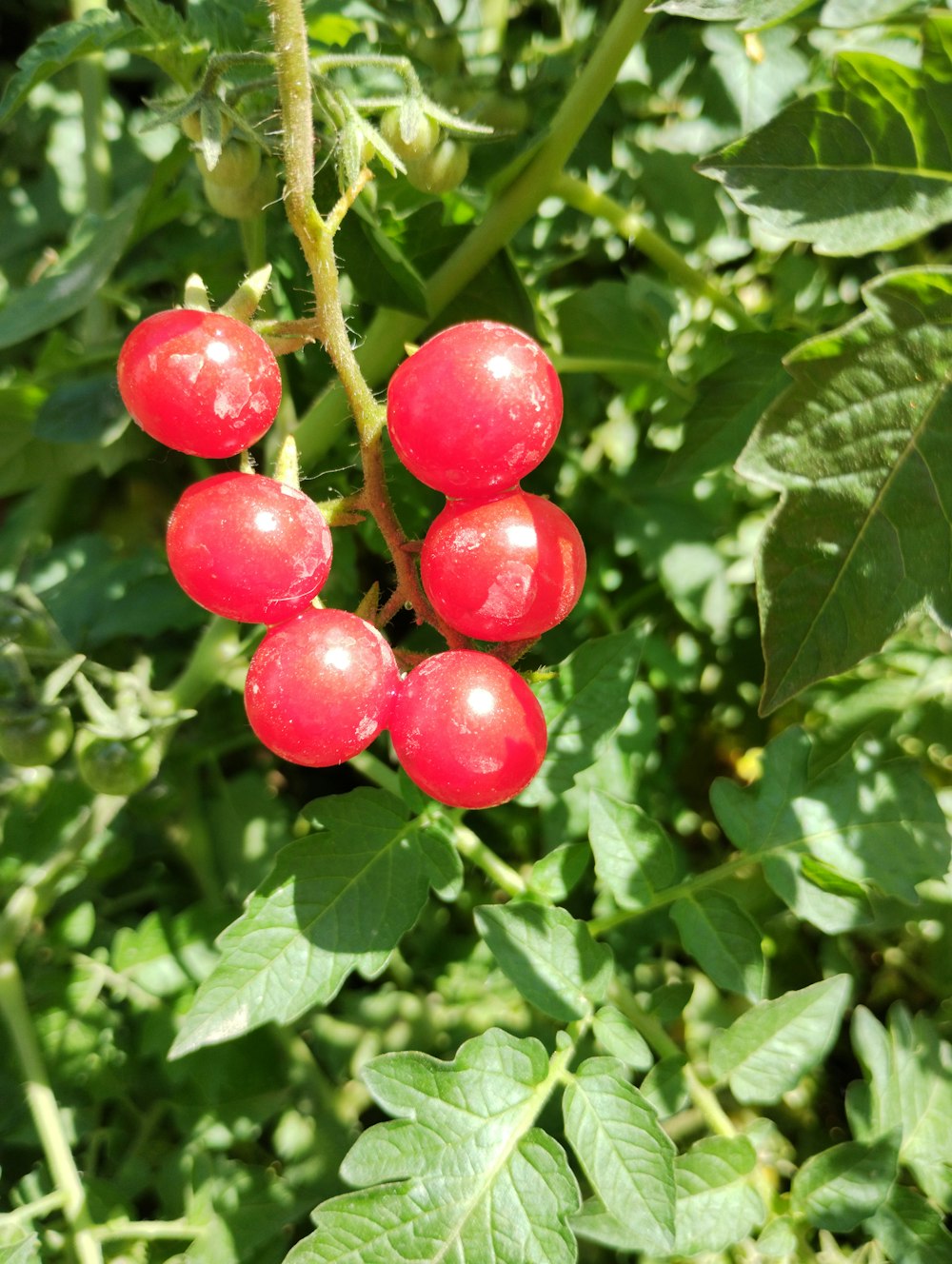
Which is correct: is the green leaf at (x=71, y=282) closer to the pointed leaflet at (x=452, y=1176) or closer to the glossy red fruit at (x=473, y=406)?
the glossy red fruit at (x=473, y=406)

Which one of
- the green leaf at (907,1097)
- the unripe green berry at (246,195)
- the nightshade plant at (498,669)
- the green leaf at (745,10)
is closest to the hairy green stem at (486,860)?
the nightshade plant at (498,669)

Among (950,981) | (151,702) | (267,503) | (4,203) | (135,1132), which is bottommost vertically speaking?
(135,1132)

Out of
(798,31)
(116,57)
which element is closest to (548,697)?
(798,31)

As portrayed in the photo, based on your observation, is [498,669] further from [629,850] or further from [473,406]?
[629,850]

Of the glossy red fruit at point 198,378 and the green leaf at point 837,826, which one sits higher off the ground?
the glossy red fruit at point 198,378

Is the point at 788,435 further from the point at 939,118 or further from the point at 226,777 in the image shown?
the point at 226,777

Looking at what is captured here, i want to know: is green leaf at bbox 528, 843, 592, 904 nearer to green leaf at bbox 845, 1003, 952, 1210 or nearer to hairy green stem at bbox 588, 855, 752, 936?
hairy green stem at bbox 588, 855, 752, 936

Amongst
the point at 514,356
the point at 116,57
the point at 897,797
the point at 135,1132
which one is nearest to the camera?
the point at 514,356

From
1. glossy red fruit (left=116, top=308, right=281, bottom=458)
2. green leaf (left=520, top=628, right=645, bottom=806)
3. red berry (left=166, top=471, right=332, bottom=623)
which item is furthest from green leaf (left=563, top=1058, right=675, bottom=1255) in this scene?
glossy red fruit (left=116, top=308, right=281, bottom=458)
